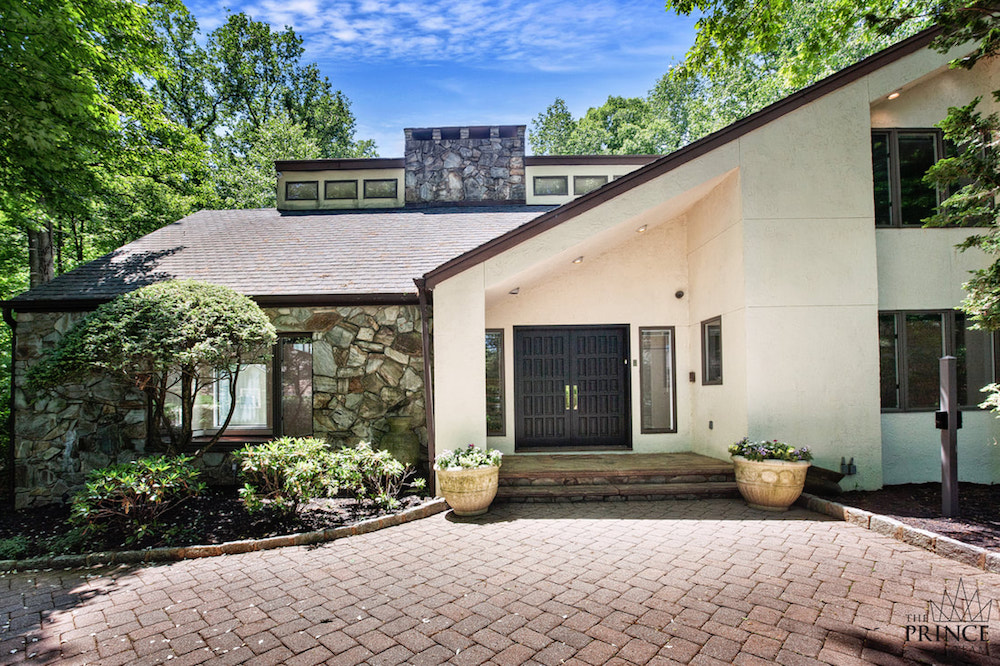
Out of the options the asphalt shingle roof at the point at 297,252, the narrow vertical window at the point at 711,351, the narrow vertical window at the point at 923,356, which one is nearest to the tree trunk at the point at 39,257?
the asphalt shingle roof at the point at 297,252

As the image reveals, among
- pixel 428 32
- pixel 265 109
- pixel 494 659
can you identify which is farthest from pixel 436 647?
pixel 265 109

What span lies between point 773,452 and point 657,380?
8.41ft

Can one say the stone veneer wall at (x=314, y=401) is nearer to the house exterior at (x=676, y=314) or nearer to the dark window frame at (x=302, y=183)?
the house exterior at (x=676, y=314)

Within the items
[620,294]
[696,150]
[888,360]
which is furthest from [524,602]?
[888,360]

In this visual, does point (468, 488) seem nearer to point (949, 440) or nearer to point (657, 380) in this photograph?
point (657, 380)

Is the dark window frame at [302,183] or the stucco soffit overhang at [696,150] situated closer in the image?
the stucco soffit overhang at [696,150]

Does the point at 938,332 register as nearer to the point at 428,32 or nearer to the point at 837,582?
the point at 837,582

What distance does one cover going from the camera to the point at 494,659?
2811 millimetres

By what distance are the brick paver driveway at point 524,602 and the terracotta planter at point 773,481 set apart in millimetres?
466

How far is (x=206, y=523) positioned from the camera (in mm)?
5426

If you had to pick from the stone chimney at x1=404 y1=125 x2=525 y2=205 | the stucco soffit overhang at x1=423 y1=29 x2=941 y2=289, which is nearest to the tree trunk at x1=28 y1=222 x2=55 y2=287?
the stone chimney at x1=404 y1=125 x2=525 y2=205

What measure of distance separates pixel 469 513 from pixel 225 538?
2.51 metres

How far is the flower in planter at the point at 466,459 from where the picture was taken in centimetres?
568

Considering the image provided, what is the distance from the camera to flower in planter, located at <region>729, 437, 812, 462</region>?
5703 mm
